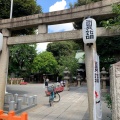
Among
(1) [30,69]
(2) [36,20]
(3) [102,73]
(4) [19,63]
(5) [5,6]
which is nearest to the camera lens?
(2) [36,20]

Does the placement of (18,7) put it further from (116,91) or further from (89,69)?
(116,91)

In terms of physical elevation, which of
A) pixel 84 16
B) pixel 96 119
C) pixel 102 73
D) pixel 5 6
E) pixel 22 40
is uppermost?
pixel 5 6

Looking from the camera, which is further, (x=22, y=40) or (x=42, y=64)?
(x=42, y=64)

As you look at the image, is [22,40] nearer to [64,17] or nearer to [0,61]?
[0,61]

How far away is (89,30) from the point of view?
6.42 m

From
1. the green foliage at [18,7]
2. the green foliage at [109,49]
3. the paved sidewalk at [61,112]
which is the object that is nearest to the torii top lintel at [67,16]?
the paved sidewalk at [61,112]

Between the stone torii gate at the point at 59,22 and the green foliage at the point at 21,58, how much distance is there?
26.4 metres

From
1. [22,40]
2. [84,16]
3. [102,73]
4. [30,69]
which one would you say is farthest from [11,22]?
[30,69]

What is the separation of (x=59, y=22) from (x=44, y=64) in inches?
1274

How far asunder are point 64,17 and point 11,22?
9.05 ft

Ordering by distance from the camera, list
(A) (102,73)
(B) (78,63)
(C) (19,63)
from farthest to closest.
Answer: (C) (19,63) → (B) (78,63) → (A) (102,73)

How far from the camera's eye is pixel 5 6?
1491 centimetres

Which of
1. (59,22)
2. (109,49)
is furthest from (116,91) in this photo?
(109,49)

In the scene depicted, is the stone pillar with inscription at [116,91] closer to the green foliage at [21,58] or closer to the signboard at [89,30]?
the signboard at [89,30]
